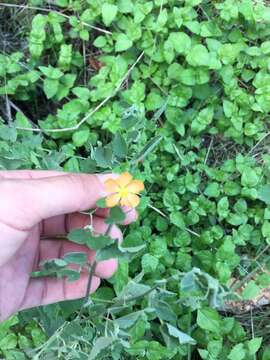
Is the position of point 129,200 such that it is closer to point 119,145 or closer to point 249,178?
point 119,145

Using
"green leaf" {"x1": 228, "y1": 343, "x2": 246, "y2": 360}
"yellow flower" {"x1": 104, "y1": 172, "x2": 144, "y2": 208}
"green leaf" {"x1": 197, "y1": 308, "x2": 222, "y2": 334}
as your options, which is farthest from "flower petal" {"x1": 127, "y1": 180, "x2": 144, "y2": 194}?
"green leaf" {"x1": 228, "y1": 343, "x2": 246, "y2": 360}

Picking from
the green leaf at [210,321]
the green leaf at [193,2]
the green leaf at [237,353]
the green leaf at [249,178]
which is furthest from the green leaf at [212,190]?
the green leaf at [193,2]

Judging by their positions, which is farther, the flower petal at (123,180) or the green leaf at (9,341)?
the green leaf at (9,341)

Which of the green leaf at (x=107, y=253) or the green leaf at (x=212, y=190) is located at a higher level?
the green leaf at (x=107, y=253)

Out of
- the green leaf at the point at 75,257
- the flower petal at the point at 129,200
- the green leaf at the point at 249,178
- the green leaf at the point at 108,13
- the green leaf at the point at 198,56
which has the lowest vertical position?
the green leaf at the point at 249,178

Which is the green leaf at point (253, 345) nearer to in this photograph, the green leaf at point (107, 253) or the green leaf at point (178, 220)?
the green leaf at point (178, 220)

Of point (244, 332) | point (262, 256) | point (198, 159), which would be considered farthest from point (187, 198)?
point (244, 332)
